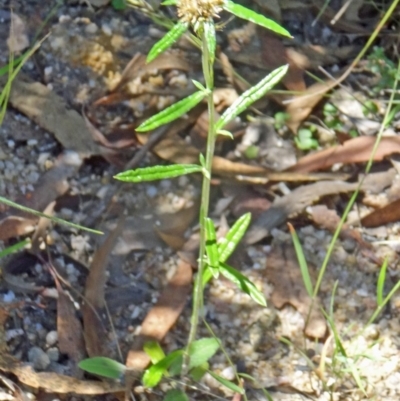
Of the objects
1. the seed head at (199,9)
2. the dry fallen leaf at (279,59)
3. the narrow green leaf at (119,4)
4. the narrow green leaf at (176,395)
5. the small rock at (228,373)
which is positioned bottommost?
the small rock at (228,373)

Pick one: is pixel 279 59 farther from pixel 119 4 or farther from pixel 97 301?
pixel 97 301

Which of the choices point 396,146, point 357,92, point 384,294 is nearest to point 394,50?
point 357,92

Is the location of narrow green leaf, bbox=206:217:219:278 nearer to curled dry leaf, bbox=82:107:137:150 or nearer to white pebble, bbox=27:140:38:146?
curled dry leaf, bbox=82:107:137:150

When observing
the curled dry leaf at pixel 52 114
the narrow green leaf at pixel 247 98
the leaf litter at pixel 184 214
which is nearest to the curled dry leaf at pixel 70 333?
the leaf litter at pixel 184 214

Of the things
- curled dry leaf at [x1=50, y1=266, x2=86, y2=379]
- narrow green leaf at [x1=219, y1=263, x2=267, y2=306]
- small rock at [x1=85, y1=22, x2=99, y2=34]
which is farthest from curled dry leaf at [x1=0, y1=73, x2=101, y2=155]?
narrow green leaf at [x1=219, y1=263, x2=267, y2=306]

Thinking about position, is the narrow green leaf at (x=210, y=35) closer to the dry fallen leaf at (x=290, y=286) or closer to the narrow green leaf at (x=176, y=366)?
the narrow green leaf at (x=176, y=366)

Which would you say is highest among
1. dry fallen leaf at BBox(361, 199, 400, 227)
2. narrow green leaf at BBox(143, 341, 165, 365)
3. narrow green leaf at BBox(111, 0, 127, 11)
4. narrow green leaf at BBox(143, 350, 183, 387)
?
narrow green leaf at BBox(111, 0, 127, 11)
